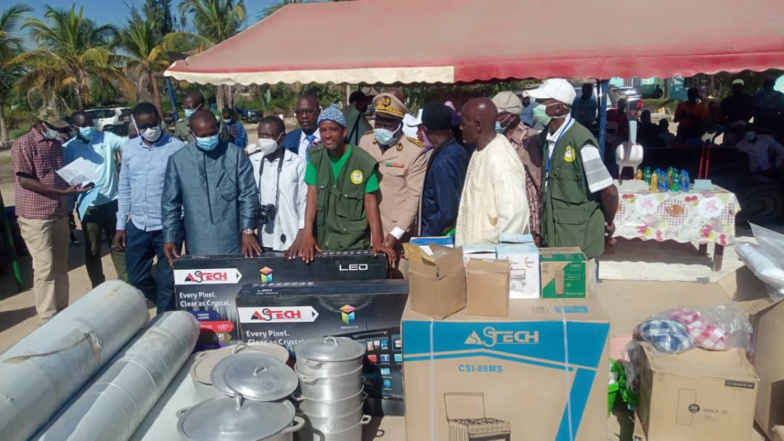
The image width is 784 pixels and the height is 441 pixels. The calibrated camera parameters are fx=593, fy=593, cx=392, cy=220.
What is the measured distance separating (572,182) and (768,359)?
1.59m

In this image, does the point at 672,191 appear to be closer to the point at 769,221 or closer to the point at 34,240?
the point at 769,221

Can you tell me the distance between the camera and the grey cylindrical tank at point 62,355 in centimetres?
221

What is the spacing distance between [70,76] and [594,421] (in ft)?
87.8

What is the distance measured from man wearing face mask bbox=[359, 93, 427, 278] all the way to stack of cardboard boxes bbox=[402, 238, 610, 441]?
122 cm

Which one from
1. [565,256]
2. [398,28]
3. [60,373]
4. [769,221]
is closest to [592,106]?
[769,221]

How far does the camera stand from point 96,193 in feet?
18.0

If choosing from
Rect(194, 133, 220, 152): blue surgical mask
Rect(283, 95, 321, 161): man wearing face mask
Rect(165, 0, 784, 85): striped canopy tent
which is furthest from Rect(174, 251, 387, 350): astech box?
Rect(165, 0, 784, 85): striped canopy tent

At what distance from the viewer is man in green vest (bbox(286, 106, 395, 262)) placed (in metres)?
3.86

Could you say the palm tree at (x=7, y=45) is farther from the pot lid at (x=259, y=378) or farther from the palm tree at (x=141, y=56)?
the pot lid at (x=259, y=378)

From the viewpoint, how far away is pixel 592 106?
35.5 feet

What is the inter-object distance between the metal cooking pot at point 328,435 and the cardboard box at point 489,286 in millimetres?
929

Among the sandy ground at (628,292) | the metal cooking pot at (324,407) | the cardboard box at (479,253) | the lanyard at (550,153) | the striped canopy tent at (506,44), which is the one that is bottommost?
the sandy ground at (628,292)

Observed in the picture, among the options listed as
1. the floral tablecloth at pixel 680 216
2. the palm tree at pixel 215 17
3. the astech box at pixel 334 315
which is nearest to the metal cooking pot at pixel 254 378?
the astech box at pixel 334 315

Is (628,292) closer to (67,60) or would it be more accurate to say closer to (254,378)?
(254,378)
